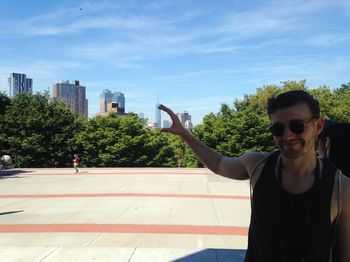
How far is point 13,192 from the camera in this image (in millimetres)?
13242

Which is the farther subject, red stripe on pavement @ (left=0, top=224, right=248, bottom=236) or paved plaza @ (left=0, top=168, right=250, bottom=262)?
red stripe on pavement @ (left=0, top=224, right=248, bottom=236)

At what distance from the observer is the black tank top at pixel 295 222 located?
65.0 inches

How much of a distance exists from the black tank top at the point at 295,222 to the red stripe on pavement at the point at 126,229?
18.8ft

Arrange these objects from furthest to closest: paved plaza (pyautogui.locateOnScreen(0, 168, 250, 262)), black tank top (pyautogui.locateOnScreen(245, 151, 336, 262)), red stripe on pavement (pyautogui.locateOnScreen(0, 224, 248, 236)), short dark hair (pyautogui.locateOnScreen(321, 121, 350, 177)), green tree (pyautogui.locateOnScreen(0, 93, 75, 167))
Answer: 1. green tree (pyautogui.locateOnScreen(0, 93, 75, 167))
2. red stripe on pavement (pyautogui.locateOnScreen(0, 224, 248, 236))
3. paved plaza (pyautogui.locateOnScreen(0, 168, 250, 262))
4. short dark hair (pyautogui.locateOnScreen(321, 121, 350, 177))
5. black tank top (pyautogui.locateOnScreen(245, 151, 336, 262))

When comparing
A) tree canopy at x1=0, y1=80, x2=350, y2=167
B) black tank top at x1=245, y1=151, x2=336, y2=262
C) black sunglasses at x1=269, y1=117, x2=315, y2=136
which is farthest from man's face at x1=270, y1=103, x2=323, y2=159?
tree canopy at x1=0, y1=80, x2=350, y2=167

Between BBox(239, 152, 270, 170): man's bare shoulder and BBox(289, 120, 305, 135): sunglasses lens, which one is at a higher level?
BBox(289, 120, 305, 135): sunglasses lens

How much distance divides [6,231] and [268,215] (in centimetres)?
687

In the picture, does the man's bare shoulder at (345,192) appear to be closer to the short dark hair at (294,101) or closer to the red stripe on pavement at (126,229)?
the short dark hair at (294,101)

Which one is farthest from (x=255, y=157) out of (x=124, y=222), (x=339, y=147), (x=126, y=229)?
(x=124, y=222)

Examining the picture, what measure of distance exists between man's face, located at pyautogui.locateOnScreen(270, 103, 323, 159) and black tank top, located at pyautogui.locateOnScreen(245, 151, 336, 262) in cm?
11

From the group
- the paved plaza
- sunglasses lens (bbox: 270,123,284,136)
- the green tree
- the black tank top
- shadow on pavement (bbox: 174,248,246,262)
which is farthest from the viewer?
the green tree

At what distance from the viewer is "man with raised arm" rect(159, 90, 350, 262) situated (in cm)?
166

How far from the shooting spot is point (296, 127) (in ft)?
5.72

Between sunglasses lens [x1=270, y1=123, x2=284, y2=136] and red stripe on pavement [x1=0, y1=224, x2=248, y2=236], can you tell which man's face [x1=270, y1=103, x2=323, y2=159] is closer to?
sunglasses lens [x1=270, y1=123, x2=284, y2=136]
